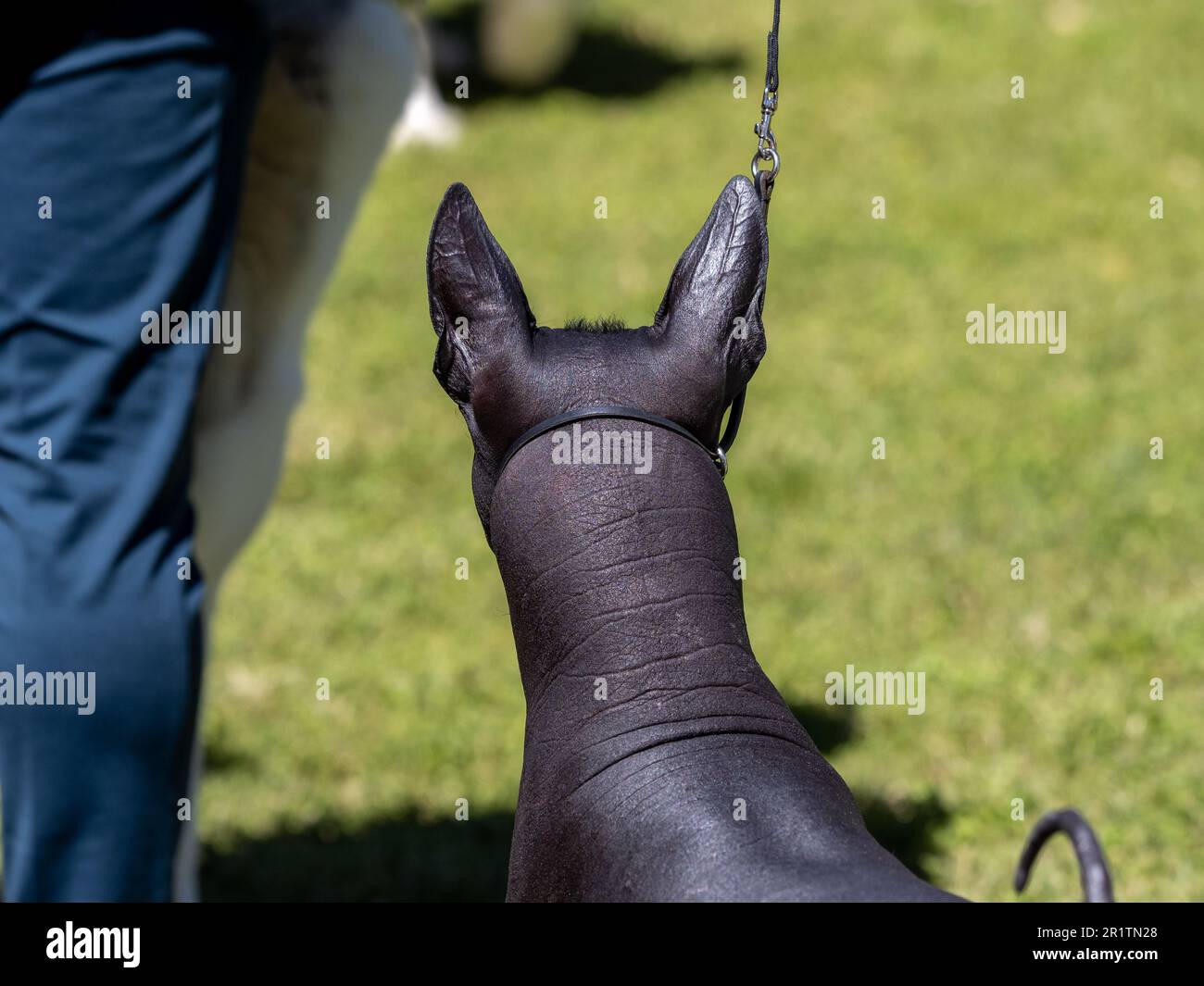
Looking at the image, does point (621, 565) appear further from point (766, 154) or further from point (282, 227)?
point (282, 227)

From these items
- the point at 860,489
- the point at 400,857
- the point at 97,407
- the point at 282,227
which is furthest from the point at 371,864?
the point at 860,489

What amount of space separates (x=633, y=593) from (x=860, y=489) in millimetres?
3085

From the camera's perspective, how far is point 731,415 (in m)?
1.74

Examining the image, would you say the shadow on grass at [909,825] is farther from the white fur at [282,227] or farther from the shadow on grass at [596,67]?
the shadow on grass at [596,67]

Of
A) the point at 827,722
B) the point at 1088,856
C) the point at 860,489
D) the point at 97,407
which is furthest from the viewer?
the point at 860,489

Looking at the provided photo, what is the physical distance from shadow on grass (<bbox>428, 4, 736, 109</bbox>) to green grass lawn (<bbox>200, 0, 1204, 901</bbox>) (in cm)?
26

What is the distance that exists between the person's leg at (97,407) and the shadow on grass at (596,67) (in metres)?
6.64

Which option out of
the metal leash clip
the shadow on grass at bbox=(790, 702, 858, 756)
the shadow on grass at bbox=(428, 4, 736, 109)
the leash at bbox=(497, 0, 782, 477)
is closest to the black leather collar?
the leash at bbox=(497, 0, 782, 477)

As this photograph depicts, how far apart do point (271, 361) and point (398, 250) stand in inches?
166

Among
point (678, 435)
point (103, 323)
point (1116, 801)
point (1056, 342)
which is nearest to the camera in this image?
point (678, 435)

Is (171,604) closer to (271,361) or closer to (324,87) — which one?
(271,361)

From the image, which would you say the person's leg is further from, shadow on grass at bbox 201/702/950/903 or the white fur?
shadow on grass at bbox 201/702/950/903
